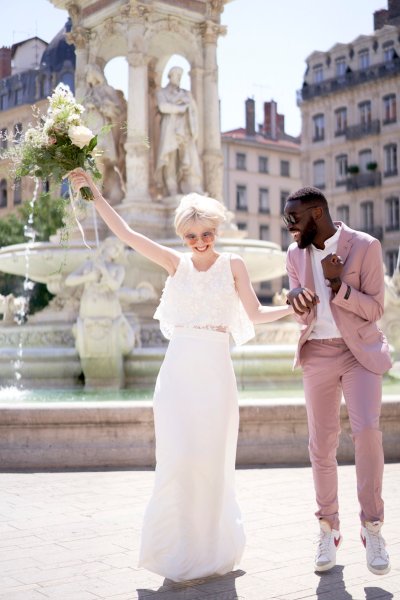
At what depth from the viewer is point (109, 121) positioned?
1452 centimetres

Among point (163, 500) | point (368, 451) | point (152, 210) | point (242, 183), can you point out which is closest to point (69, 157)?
point (163, 500)

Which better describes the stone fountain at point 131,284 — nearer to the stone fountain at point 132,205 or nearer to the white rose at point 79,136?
the stone fountain at point 132,205

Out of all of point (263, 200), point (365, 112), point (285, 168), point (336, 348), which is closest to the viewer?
point (336, 348)

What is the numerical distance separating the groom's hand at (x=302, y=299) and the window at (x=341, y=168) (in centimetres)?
5184

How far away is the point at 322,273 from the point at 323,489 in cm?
100

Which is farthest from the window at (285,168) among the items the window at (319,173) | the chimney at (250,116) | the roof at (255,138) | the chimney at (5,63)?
the chimney at (5,63)

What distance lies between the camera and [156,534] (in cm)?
425

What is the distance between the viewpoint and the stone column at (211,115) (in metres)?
14.9

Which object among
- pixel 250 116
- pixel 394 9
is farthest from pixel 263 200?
pixel 394 9

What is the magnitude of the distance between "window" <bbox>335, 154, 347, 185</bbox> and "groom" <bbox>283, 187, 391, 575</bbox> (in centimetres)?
5150

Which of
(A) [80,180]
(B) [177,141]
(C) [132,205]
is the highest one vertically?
(B) [177,141]

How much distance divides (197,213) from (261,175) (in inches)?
2550

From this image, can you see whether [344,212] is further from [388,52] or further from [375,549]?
[375,549]

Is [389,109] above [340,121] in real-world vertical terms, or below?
below
